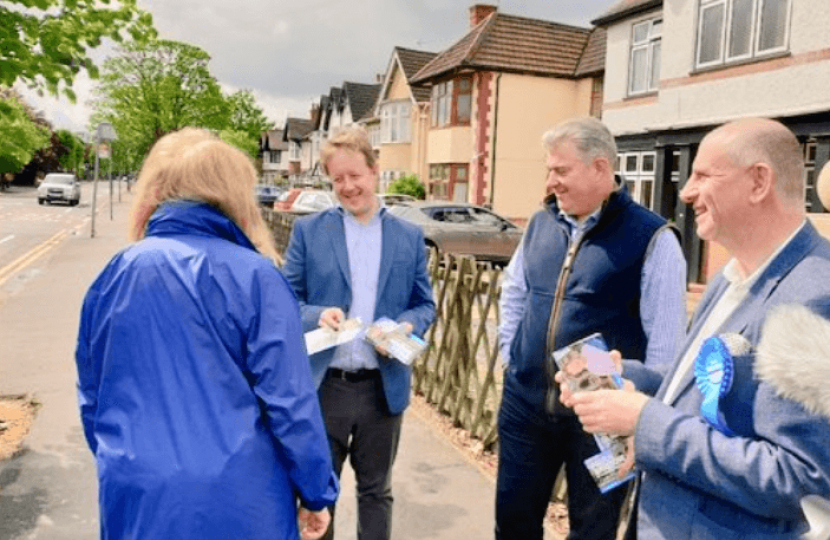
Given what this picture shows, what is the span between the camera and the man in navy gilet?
2.76 metres

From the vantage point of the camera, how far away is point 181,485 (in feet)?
6.17

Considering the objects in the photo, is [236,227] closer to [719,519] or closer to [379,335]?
[379,335]

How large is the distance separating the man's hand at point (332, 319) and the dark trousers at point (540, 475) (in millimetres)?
740

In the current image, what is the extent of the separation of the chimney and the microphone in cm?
3214

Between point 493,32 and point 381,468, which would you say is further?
point 493,32

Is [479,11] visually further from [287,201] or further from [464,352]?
[464,352]

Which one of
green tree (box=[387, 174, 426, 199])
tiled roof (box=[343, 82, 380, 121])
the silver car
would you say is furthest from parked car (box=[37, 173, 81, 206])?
the silver car

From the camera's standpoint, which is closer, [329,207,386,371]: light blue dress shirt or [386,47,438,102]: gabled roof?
[329,207,386,371]: light blue dress shirt

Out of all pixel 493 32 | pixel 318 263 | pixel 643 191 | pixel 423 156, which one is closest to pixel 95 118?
pixel 423 156

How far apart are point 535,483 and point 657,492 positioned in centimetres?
117

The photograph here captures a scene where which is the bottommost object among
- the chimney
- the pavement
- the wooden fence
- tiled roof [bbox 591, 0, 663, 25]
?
the pavement

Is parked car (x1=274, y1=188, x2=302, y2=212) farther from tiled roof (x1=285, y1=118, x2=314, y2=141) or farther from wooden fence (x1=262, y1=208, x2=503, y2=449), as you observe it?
tiled roof (x1=285, y1=118, x2=314, y2=141)

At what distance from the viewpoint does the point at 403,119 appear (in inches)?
1519

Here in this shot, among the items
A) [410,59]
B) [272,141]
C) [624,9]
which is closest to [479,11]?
[410,59]
